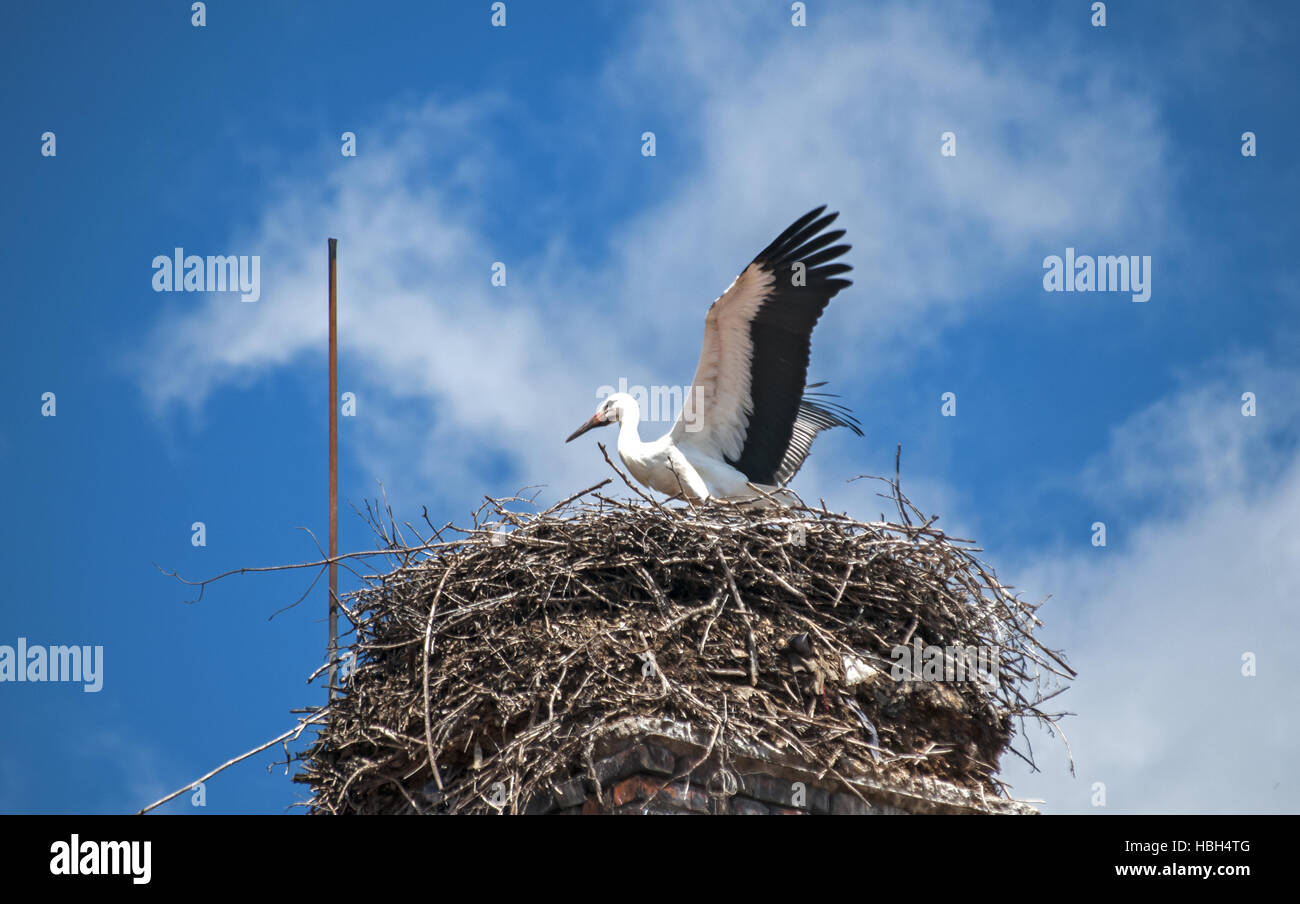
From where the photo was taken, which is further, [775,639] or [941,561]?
[941,561]

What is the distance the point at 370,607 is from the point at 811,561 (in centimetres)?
217

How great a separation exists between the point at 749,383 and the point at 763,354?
8.0 inches

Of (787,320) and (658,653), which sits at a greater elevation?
(787,320)

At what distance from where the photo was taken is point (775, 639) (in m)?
6.07

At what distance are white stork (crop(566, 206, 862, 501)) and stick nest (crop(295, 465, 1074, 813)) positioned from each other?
1.35 m

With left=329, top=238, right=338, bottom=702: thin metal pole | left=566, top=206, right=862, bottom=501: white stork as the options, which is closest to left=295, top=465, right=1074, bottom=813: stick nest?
left=329, top=238, right=338, bottom=702: thin metal pole

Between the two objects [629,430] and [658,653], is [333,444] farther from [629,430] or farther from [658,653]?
[658,653]

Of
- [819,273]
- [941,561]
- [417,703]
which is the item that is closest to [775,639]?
[941,561]

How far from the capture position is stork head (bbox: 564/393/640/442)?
8734mm

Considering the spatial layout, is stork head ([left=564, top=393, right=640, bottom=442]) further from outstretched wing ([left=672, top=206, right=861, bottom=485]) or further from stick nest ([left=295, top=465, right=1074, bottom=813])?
stick nest ([left=295, top=465, right=1074, bottom=813])

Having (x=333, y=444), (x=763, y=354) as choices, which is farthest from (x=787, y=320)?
(x=333, y=444)

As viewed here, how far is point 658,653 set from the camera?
587 centimetres

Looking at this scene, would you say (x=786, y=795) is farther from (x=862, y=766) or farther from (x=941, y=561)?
(x=941, y=561)
